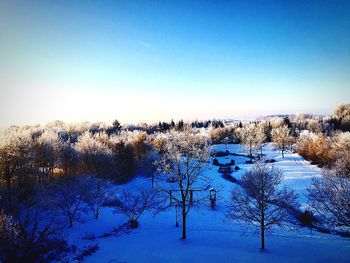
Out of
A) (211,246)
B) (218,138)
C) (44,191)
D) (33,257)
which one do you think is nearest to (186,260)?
(211,246)

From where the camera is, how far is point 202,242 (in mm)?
21812

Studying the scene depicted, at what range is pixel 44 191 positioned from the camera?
29.0 meters

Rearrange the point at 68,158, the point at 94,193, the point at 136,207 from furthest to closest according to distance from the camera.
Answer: the point at 68,158 → the point at 94,193 → the point at 136,207

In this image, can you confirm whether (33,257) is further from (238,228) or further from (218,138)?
(218,138)

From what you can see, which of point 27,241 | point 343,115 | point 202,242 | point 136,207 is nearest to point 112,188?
point 136,207

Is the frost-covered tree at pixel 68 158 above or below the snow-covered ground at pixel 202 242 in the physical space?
above

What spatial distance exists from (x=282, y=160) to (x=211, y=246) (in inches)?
1899

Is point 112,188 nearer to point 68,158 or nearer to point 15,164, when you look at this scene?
point 68,158

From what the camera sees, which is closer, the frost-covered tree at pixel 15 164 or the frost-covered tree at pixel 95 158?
the frost-covered tree at pixel 15 164

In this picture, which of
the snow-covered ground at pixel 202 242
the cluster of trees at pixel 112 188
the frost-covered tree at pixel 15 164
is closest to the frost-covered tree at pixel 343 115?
the cluster of trees at pixel 112 188

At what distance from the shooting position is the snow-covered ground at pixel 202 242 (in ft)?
60.7

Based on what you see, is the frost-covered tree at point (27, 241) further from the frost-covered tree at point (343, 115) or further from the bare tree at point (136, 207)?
the frost-covered tree at point (343, 115)

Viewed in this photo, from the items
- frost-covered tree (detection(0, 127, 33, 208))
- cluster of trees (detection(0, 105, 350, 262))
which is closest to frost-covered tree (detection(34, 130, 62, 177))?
cluster of trees (detection(0, 105, 350, 262))

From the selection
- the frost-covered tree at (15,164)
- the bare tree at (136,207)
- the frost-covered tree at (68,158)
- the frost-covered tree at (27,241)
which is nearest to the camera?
the frost-covered tree at (27,241)
